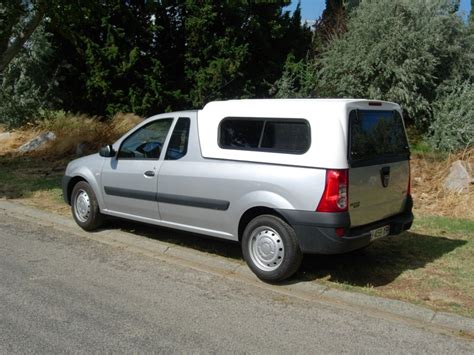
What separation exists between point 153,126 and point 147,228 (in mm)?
1626

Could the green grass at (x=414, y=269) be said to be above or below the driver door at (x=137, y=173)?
below

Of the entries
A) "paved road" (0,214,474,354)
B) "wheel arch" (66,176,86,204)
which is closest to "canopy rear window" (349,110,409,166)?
"paved road" (0,214,474,354)

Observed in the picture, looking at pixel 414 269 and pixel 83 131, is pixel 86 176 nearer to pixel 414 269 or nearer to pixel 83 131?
pixel 414 269

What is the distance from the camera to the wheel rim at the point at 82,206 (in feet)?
24.4

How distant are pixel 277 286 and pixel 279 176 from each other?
109 centimetres

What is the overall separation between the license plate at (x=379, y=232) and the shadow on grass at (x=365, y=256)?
1.51ft

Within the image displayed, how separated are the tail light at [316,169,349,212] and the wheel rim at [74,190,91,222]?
3.60 m

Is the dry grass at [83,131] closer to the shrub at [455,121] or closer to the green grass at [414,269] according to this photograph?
the shrub at [455,121]

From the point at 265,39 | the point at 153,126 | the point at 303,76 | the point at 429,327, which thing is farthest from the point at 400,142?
the point at 265,39

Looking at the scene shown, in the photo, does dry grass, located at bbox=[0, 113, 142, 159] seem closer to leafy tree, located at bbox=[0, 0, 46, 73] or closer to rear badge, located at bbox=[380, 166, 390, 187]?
leafy tree, located at bbox=[0, 0, 46, 73]

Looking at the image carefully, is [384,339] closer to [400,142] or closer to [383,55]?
[400,142]

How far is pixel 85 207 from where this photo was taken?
24.5ft

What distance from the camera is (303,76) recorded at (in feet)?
48.6

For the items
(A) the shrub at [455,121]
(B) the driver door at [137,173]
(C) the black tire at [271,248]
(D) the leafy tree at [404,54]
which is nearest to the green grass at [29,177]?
(B) the driver door at [137,173]
